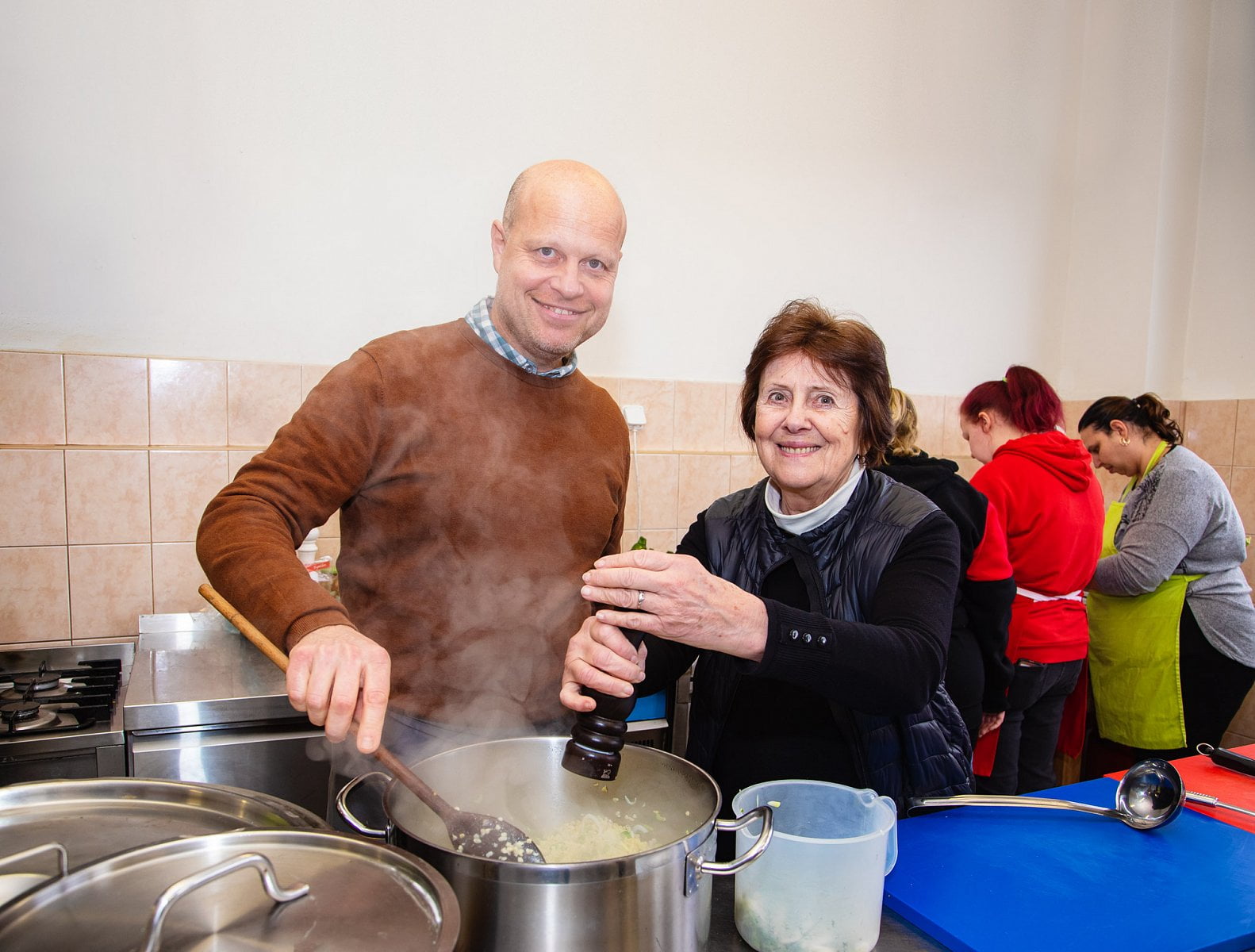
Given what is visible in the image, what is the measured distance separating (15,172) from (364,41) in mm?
1111

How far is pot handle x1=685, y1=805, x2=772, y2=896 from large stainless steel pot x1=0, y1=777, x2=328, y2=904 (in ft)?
1.19

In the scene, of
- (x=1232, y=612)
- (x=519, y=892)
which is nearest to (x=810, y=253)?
(x=1232, y=612)

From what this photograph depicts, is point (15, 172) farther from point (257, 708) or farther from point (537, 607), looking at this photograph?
point (537, 607)

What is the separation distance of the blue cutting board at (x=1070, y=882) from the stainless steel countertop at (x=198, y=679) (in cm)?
150

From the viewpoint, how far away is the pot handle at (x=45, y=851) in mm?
681

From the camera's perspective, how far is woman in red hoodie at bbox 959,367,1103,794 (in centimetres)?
284

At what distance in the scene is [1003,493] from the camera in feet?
9.32

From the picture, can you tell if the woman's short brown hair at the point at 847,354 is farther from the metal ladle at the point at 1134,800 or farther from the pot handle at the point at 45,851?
the pot handle at the point at 45,851

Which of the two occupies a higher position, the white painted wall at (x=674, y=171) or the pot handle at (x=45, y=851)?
the white painted wall at (x=674, y=171)

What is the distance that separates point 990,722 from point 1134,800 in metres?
1.27

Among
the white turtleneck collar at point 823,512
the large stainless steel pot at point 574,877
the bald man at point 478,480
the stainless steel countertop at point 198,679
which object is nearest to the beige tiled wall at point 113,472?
the stainless steel countertop at point 198,679

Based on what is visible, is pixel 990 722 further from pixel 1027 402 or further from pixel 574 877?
pixel 574 877

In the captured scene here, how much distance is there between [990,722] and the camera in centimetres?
271

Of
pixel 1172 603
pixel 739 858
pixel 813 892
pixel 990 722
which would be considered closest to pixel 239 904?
pixel 739 858
